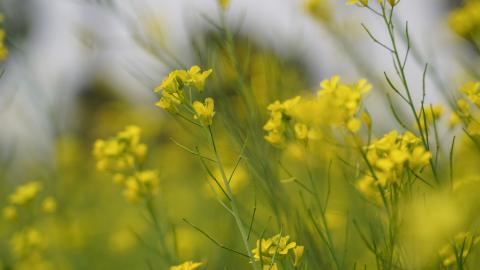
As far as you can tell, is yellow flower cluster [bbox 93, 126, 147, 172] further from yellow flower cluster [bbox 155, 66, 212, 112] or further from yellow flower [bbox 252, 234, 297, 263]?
yellow flower [bbox 252, 234, 297, 263]

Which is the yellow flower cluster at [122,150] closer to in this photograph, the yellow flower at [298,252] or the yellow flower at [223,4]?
the yellow flower at [223,4]

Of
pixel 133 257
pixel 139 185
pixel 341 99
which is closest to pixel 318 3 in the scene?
pixel 139 185

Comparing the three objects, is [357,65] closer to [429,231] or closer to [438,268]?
[438,268]

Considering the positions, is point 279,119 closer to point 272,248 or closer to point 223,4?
point 272,248

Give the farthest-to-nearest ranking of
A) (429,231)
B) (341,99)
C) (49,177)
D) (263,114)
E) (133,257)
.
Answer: (133,257)
(49,177)
(263,114)
(341,99)
(429,231)

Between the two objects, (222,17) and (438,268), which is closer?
(438,268)

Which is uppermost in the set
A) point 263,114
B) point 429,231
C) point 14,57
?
point 14,57

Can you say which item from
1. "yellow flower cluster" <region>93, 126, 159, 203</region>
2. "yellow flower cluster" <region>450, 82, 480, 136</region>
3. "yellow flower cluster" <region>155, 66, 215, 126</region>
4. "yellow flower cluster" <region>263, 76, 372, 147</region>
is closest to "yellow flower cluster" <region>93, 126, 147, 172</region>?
"yellow flower cluster" <region>93, 126, 159, 203</region>

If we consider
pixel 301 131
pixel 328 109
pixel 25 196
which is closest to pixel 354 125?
pixel 328 109
